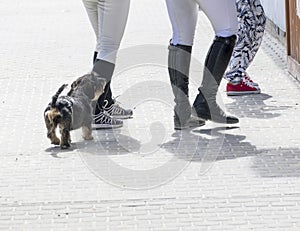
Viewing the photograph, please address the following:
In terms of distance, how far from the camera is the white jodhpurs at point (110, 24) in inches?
325

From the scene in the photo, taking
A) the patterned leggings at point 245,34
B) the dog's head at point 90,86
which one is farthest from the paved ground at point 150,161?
the dog's head at point 90,86

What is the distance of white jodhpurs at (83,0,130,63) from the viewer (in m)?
8.27

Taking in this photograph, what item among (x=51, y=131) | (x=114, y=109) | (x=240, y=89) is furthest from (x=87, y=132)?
(x=240, y=89)

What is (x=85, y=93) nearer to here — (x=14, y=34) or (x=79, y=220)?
(x=79, y=220)

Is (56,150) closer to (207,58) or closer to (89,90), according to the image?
(89,90)

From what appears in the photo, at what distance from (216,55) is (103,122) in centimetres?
114

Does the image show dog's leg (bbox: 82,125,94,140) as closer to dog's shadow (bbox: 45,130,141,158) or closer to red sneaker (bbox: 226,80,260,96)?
dog's shadow (bbox: 45,130,141,158)

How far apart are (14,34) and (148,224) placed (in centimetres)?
824

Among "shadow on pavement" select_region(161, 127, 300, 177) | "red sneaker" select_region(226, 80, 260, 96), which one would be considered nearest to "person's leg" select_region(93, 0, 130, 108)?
"shadow on pavement" select_region(161, 127, 300, 177)

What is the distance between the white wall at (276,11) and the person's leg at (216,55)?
11.8 feet

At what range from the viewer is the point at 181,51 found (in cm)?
823

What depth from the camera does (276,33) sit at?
12.4 meters

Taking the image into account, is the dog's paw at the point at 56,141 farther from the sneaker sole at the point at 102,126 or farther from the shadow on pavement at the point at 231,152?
the shadow on pavement at the point at 231,152

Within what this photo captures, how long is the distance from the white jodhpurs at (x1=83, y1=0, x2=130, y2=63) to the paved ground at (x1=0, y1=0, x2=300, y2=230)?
2.25 ft
